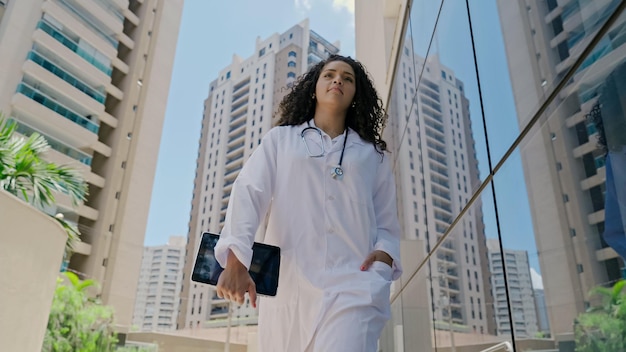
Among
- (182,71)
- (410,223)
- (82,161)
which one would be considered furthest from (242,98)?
(410,223)

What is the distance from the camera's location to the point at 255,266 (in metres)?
1.21

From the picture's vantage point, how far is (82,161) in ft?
73.7

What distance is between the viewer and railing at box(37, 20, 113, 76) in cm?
2219

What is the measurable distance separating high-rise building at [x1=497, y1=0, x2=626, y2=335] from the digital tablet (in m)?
0.69

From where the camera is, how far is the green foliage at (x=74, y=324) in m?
14.3

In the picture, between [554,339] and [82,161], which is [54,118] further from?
[554,339]

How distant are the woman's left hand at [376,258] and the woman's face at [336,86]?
0.53m

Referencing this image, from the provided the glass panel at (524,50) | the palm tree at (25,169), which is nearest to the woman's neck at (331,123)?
the glass panel at (524,50)

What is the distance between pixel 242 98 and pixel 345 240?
181 ft

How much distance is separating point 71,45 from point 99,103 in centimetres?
292

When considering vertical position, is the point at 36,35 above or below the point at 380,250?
above

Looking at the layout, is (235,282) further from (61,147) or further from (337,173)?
(61,147)

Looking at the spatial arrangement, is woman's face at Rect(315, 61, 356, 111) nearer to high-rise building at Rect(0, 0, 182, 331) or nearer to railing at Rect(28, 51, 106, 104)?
high-rise building at Rect(0, 0, 182, 331)

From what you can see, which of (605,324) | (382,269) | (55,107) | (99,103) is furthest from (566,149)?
(99,103)
